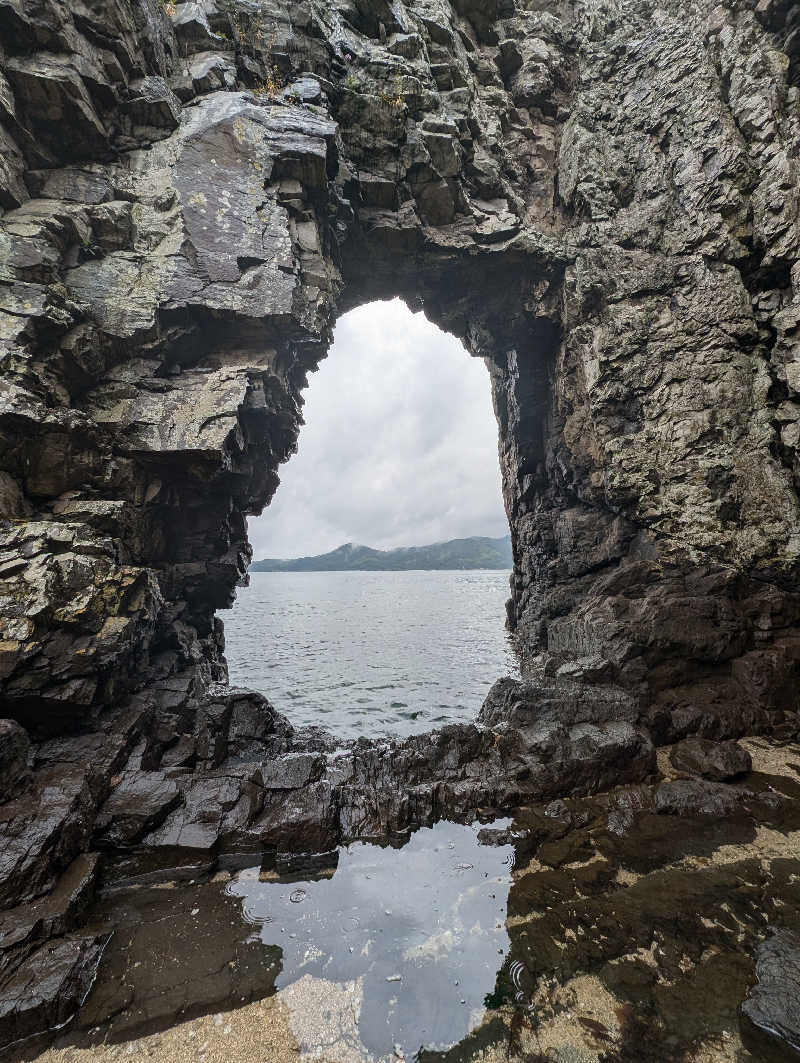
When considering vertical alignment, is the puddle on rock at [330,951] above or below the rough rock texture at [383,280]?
below

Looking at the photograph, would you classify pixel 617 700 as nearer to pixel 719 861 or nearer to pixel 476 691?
pixel 719 861

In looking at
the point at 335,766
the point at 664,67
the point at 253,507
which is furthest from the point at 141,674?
the point at 664,67

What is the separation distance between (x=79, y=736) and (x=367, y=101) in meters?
24.1

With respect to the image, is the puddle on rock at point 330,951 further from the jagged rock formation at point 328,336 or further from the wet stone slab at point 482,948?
the jagged rock formation at point 328,336

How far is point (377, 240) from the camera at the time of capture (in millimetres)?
17688

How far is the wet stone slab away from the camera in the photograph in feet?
15.2

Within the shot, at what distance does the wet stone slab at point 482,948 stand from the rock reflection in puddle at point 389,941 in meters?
0.03

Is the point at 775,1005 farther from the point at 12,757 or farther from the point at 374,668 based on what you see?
the point at 374,668

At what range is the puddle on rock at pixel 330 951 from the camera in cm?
489

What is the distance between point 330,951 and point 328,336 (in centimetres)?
1943

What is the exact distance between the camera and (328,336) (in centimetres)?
1800

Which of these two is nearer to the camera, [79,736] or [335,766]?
[79,736]

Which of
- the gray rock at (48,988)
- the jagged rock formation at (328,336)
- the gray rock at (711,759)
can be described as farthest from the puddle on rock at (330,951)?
the gray rock at (711,759)

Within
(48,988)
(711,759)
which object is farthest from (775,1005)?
(48,988)
